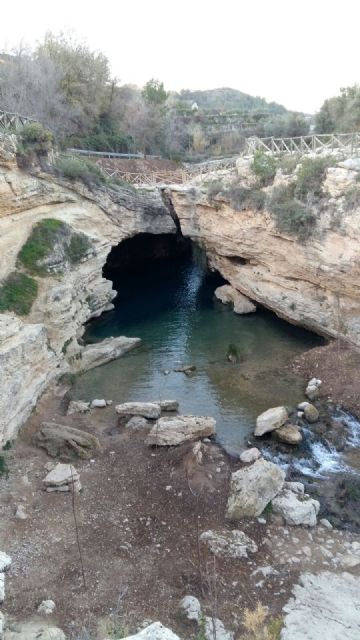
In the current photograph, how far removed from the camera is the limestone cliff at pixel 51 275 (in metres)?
15.7

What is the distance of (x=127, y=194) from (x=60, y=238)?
7.63 m

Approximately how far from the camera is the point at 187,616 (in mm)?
9852

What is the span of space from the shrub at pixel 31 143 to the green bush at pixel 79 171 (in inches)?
56.1

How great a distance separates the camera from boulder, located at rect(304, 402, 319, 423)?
1767cm

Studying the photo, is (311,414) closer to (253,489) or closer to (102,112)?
(253,489)

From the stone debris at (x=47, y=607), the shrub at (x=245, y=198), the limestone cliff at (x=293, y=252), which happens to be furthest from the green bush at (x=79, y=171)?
the stone debris at (x=47, y=607)

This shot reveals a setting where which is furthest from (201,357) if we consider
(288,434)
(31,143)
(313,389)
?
(31,143)

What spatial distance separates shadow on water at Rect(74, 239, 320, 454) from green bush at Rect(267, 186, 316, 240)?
18.8 ft

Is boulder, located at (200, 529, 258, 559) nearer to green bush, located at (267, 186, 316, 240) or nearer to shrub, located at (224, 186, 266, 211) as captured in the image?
green bush, located at (267, 186, 316, 240)

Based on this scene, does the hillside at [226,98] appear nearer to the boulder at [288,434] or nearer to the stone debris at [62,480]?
the boulder at [288,434]

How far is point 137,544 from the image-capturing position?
1188cm

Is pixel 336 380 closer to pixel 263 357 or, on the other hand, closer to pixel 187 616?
pixel 263 357

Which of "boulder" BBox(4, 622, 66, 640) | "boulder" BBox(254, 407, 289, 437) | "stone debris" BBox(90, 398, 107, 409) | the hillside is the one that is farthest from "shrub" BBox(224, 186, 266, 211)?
the hillside

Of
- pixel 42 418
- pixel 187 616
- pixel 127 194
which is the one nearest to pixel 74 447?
pixel 42 418
